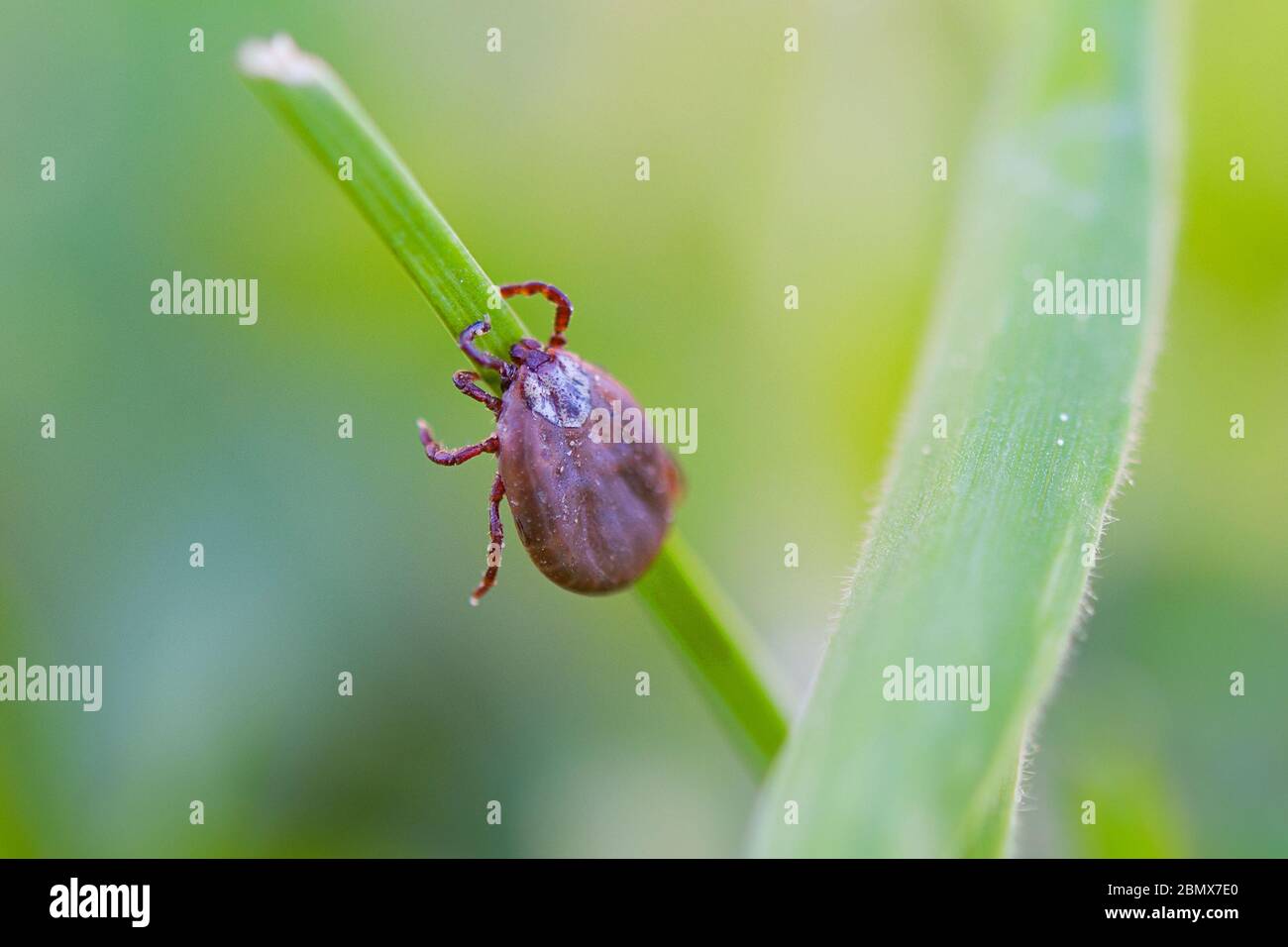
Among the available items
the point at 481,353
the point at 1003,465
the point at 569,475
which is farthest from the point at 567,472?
the point at 1003,465

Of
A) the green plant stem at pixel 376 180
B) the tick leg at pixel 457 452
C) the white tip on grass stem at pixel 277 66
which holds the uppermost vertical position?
the white tip on grass stem at pixel 277 66

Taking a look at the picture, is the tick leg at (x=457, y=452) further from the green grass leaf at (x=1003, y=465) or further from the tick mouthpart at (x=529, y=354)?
the green grass leaf at (x=1003, y=465)

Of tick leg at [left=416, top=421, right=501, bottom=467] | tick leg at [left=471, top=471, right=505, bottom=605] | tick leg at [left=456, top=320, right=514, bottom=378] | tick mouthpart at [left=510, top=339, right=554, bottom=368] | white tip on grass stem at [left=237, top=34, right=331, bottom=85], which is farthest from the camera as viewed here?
tick leg at [left=471, top=471, right=505, bottom=605]

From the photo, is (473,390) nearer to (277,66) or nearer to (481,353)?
(481,353)

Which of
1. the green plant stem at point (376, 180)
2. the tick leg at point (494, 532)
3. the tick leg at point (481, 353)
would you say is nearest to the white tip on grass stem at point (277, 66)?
the green plant stem at point (376, 180)

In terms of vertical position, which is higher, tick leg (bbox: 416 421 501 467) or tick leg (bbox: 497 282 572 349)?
tick leg (bbox: 497 282 572 349)

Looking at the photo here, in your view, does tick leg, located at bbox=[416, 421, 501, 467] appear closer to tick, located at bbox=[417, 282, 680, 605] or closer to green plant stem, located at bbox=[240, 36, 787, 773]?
tick, located at bbox=[417, 282, 680, 605]

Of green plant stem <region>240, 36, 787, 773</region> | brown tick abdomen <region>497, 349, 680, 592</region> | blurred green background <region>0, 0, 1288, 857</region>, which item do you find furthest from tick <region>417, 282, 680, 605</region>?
blurred green background <region>0, 0, 1288, 857</region>
